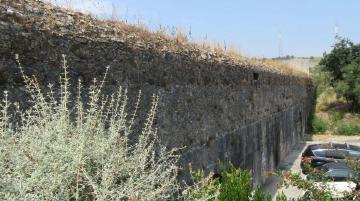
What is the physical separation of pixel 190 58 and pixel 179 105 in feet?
2.84

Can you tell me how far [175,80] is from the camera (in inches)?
256

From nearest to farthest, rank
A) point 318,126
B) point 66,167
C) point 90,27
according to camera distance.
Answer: point 66,167, point 90,27, point 318,126

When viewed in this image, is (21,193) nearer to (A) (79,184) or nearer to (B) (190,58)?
(A) (79,184)

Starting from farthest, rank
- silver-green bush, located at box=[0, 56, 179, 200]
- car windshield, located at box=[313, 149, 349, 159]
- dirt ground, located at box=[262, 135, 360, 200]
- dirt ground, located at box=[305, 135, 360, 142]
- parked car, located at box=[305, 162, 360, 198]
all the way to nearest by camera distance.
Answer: dirt ground, located at box=[305, 135, 360, 142]
car windshield, located at box=[313, 149, 349, 159]
dirt ground, located at box=[262, 135, 360, 200]
parked car, located at box=[305, 162, 360, 198]
silver-green bush, located at box=[0, 56, 179, 200]

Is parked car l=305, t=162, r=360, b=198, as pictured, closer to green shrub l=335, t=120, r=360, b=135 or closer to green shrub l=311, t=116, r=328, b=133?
green shrub l=335, t=120, r=360, b=135

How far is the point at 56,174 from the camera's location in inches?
96.7

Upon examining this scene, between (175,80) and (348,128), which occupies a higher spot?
(175,80)

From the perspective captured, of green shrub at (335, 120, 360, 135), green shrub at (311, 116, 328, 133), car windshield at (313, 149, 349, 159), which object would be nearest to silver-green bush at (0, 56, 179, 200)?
car windshield at (313, 149, 349, 159)

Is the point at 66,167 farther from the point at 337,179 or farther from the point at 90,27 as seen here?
the point at 337,179

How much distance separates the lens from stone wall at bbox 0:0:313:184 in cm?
386

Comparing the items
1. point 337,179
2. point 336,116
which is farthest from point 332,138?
point 337,179

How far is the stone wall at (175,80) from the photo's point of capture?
3.86 m


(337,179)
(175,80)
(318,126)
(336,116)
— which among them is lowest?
(318,126)

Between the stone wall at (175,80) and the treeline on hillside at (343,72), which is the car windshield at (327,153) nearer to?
the stone wall at (175,80)
